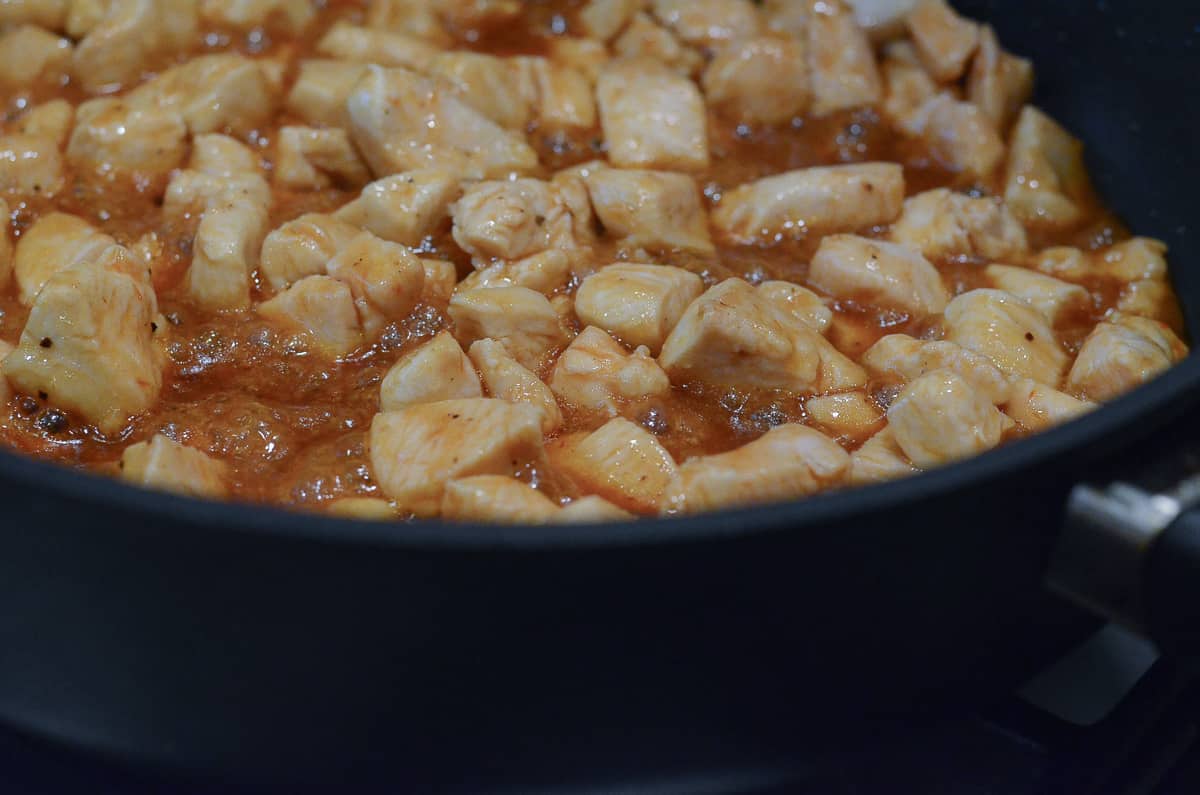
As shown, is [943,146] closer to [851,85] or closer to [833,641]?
[851,85]

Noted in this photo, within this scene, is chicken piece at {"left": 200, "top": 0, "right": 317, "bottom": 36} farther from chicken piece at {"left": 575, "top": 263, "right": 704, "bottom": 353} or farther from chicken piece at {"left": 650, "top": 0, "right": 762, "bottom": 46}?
chicken piece at {"left": 575, "top": 263, "right": 704, "bottom": 353}

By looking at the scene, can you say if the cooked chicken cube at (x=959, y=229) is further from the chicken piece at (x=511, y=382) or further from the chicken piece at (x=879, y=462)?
the chicken piece at (x=511, y=382)

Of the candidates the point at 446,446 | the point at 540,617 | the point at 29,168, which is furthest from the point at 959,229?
the point at 29,168

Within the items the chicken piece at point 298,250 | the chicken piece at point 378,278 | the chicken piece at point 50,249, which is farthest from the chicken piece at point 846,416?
the chicken piece at point 50,249

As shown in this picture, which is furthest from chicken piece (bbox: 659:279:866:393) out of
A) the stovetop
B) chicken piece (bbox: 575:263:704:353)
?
the stovetop

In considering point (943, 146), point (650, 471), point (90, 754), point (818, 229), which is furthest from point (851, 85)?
point (90, 754)
